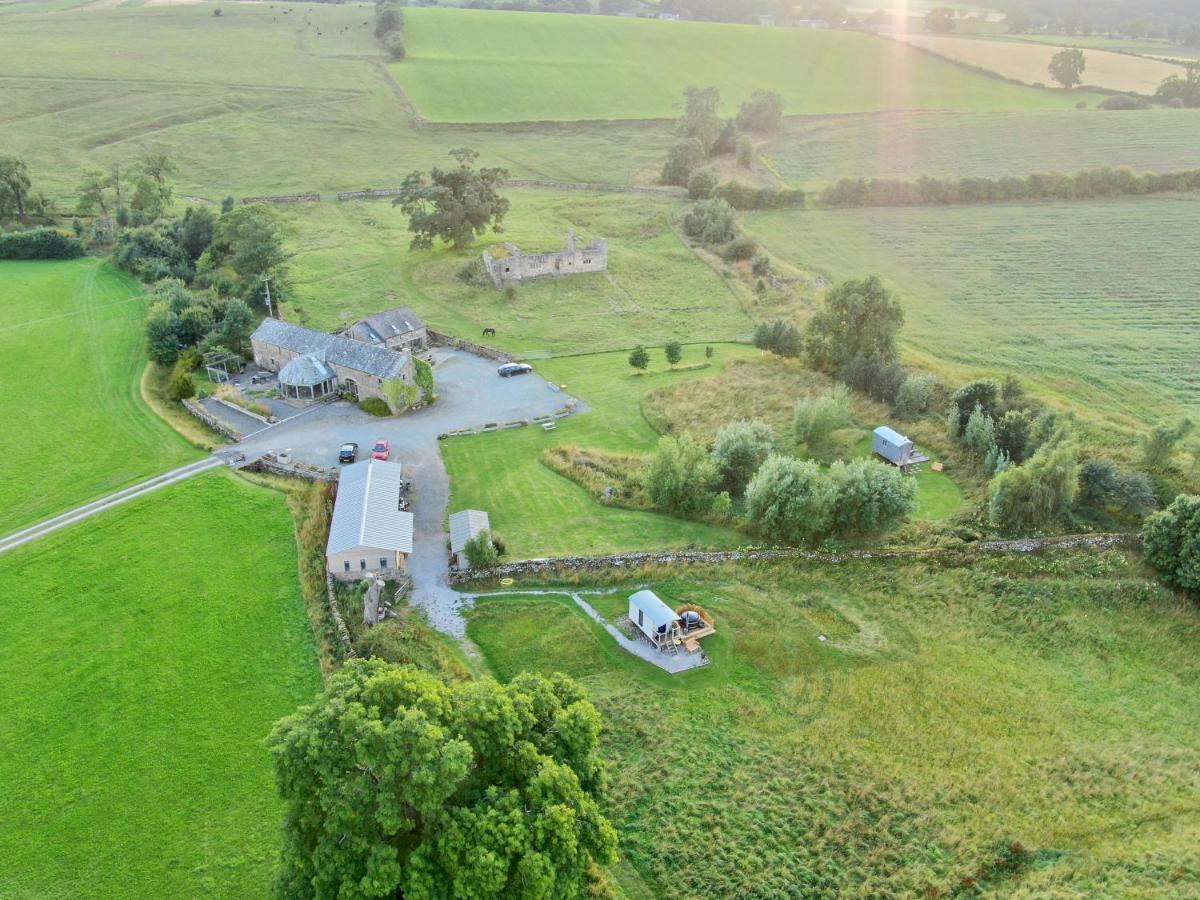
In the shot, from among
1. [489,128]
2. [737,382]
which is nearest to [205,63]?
[489,128]

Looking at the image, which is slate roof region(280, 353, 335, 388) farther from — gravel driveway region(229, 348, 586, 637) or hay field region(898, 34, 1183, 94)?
hay field region(898, 34, 1183, 94)

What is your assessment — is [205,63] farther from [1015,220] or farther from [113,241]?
[1015,220]

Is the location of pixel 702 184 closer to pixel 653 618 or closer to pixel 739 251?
pixel 739 251

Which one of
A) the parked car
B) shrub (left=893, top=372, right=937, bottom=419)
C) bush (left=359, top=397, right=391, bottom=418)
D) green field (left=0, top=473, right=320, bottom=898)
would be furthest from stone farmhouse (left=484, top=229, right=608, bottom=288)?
green field (left=0, top=473, right=320, bottom=898)

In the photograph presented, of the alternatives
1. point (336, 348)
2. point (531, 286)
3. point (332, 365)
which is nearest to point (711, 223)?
point (531, 286)

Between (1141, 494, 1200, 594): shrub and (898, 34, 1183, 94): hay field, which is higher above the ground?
(898, 34, 1183, 94): hay field
